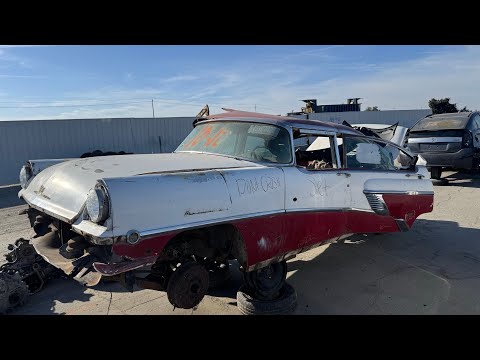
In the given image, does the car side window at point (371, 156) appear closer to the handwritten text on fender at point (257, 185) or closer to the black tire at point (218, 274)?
the handwritten text on fender at point (257, 185)

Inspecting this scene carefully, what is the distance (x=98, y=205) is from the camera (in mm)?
2371

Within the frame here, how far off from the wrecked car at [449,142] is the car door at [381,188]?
4.78 meters

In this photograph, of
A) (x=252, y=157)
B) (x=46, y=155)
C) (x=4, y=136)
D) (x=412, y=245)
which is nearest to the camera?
(x=252, y=157)

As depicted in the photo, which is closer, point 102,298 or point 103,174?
point 103,174

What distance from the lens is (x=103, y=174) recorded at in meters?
2.82

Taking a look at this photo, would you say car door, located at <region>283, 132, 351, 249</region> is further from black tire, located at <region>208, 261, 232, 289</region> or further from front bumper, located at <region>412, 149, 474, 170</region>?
front bumper, located at <region>412, 149, 474, 170</region>

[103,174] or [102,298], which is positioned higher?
[103,174]

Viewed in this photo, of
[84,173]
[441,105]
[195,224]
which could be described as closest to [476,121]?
[195,224]

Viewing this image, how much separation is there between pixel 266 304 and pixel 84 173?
199 centimetres

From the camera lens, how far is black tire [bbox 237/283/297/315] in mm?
3295

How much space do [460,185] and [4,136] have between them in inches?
518

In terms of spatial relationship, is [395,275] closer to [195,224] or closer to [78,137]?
[195,224]
